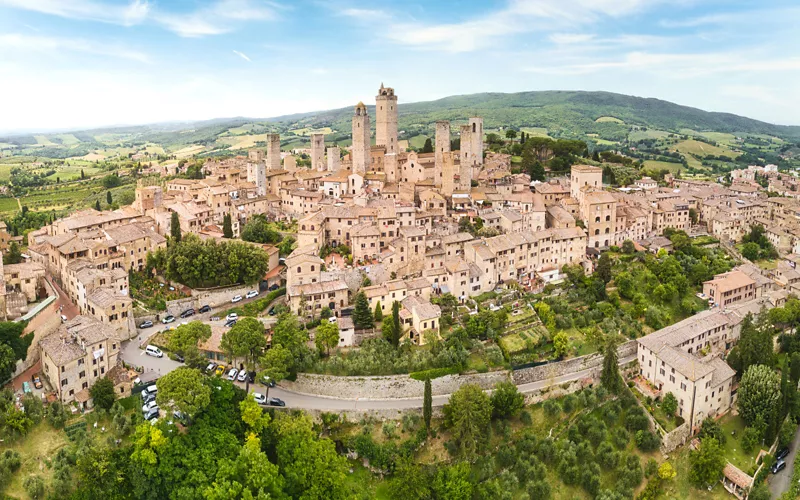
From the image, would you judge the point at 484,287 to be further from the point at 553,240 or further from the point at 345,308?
the point at 345,308

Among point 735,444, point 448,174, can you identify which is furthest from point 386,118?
point 735,444

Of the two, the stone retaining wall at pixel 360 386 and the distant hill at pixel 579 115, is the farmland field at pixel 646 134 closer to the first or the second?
the distant hill at pixel 579 115

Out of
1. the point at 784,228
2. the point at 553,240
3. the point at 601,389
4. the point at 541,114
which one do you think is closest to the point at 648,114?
the point at 541,114

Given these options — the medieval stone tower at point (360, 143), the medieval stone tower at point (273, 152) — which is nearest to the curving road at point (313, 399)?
the medieval stone tower at point (360, 143)

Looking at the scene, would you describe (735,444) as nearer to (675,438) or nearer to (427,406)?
(675,438)

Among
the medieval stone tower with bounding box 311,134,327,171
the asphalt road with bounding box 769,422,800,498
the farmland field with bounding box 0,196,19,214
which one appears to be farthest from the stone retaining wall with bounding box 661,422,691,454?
the farmland field with bounding box 0,196,19,214
